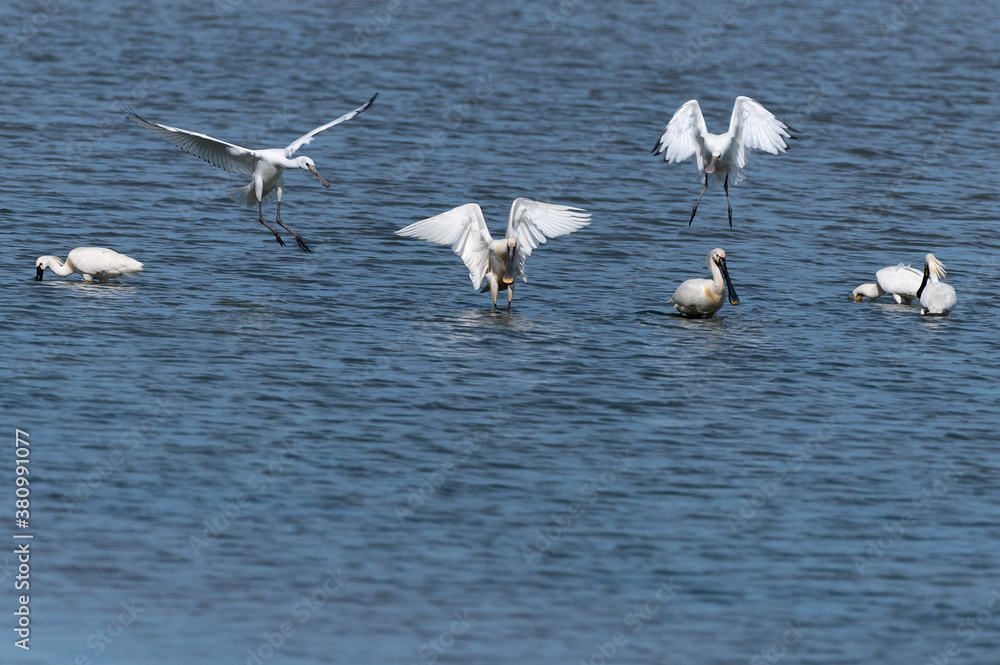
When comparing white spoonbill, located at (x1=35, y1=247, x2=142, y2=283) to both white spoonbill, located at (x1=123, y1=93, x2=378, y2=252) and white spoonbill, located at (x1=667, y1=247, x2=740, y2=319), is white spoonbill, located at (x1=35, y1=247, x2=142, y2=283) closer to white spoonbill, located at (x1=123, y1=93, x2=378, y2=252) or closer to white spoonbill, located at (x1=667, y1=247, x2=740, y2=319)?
white spoonbill, located at (x1=123, y1=93, x2=378, y2=252)

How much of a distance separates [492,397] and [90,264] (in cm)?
549

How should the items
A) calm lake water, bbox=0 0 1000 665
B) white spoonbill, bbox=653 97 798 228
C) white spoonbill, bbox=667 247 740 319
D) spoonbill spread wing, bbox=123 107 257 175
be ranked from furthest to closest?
white spoonbill, bbox=653 97 798 228 < spoonbill spread wing, bbox=123 107 257 175 < white spoonbill, bbox=667 247 740 319 < calm lake water, bbox=0 0 1000 665

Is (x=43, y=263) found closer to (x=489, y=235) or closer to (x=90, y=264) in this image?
(x=90, y=264)

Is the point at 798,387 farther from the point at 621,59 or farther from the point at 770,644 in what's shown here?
the point at 621,59

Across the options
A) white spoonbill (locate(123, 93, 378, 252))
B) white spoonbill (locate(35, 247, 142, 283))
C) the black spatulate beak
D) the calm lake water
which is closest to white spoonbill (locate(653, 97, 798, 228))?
the calm lake water

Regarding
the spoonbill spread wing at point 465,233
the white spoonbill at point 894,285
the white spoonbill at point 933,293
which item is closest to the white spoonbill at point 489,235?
the spoonbill spread wing at point 465,233

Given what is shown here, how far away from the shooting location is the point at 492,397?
1391cm

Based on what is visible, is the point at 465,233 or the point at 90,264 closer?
the point at 90,264

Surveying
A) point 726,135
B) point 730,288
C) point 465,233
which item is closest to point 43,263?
point 465,233

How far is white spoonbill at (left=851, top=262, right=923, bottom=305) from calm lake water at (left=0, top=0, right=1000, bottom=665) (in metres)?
0.23

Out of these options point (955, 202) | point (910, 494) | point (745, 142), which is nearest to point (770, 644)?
point (910, 494)

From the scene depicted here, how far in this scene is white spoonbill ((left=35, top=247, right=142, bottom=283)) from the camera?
16984 mm

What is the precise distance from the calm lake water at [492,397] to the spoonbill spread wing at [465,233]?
1.80 feet

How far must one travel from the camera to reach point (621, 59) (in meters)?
36.5
